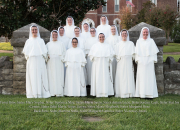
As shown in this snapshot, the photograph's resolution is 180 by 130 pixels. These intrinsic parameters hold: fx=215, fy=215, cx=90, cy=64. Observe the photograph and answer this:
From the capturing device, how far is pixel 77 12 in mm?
10703

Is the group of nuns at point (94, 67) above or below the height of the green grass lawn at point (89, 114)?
above

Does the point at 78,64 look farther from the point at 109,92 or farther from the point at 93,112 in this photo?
the point at 93,112

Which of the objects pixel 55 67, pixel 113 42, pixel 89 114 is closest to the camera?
pixel 89 114

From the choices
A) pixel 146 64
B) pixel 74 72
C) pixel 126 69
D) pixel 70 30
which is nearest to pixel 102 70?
pixel 126 69

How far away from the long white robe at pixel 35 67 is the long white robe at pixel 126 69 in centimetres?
239

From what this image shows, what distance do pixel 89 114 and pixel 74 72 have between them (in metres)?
2.04

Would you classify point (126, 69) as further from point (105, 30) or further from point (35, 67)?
point (35, 67)

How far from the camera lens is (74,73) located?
6.87m

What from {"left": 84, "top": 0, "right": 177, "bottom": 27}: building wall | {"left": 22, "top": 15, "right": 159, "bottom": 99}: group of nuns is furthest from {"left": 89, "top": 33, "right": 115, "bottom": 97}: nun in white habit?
{"left": 84, "top": 0, "right": 177, "bottom": 27}: building wall

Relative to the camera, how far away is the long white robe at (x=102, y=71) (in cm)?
677

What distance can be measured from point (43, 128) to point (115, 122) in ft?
4.93

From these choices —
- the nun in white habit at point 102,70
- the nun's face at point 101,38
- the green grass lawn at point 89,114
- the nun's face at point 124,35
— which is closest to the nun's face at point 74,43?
the nun in white habit at point 102,70

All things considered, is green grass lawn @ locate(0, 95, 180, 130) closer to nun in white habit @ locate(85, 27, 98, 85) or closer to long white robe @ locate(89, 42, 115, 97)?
long white robe @ locate(89, 42, 115, 97)

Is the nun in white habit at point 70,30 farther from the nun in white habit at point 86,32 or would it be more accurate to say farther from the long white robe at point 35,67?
the long white robe at point 35,67
